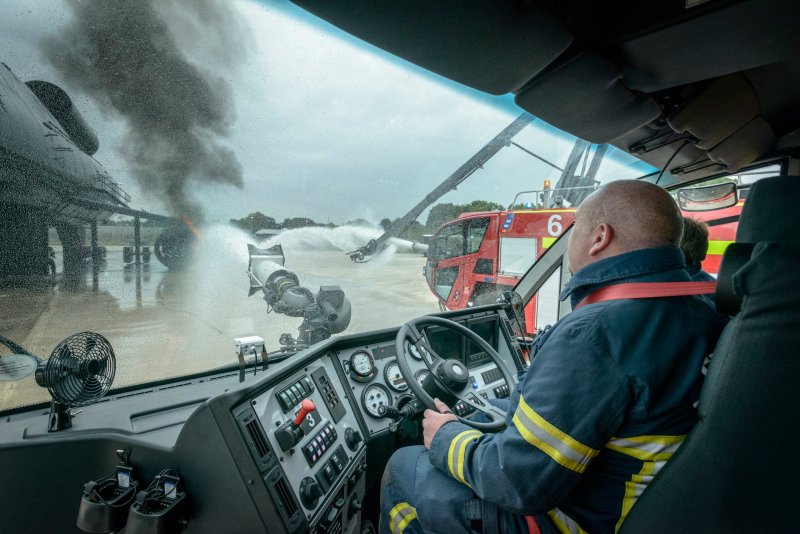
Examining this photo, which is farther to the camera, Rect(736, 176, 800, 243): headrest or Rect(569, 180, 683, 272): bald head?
→ Rect(569, 180, 683, 272): bald head

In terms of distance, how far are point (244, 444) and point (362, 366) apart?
0.77 metres

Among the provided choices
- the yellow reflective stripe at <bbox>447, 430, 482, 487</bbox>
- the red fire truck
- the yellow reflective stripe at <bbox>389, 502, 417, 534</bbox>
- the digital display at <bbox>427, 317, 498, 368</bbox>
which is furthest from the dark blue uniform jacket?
the red fire truck

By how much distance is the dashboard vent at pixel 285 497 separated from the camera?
1.21m

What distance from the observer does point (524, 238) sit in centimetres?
605

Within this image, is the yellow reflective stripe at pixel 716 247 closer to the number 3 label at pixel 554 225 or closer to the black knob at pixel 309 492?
the number 3 label at pixel 554 225

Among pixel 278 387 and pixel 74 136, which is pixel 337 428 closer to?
pixel 278 387

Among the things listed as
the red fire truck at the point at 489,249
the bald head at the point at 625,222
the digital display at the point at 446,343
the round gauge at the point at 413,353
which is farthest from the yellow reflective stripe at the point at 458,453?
the red fire truck at the point at 489,249

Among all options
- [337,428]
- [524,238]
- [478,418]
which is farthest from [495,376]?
[524,238]

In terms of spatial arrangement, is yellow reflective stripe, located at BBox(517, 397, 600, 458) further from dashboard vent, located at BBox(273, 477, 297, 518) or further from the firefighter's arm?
dashboard vent, located at BBox(273, 477, 297, 518)

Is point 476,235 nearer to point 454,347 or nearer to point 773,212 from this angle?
point 454,347

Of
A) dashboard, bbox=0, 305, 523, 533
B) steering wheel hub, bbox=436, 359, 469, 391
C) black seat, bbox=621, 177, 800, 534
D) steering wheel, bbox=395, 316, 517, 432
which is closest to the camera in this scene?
black seat, bbox=621, 177, 800, 534

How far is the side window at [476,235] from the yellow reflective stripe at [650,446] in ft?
18.7

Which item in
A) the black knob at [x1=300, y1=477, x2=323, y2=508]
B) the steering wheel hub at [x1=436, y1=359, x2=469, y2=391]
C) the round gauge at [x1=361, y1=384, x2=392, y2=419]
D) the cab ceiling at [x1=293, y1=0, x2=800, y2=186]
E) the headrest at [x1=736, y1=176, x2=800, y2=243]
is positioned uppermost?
the cab ceiling at [x1=293, y1=0, x2=800, y2=186]

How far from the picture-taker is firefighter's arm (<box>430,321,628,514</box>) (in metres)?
0.88
